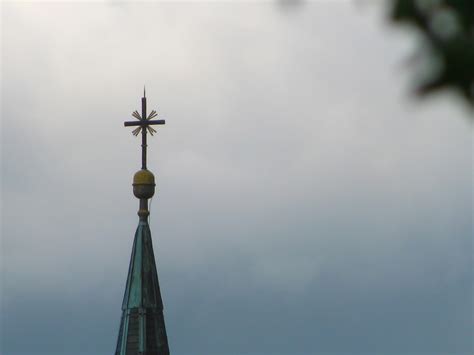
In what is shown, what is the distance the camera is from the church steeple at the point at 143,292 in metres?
30.4

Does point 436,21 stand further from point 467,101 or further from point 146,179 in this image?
point 146,179

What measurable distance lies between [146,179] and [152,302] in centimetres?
293

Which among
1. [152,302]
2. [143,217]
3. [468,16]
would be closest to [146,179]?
[143,217]

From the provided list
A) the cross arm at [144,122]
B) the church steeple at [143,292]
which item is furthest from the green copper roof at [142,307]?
the cross arm at [144,122]

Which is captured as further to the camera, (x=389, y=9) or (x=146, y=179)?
(x=146, y=179)

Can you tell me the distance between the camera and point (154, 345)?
99.3 ft

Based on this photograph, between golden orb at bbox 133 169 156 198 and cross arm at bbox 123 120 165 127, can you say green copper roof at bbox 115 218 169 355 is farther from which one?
cross arm at bbox 123 120 165 127

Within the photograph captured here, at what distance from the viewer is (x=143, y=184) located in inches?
1246

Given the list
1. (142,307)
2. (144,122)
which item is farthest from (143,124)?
(142,307)

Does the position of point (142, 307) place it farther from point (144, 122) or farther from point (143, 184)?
point (144, 122)

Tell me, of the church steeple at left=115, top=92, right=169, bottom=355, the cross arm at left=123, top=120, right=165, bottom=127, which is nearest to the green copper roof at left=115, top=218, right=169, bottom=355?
the church steeple at left=115, top=92, right=169, bottom=355

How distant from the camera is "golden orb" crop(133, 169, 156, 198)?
31641 millimetres

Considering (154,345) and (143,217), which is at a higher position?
(143,217)

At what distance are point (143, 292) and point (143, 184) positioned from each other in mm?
2560
